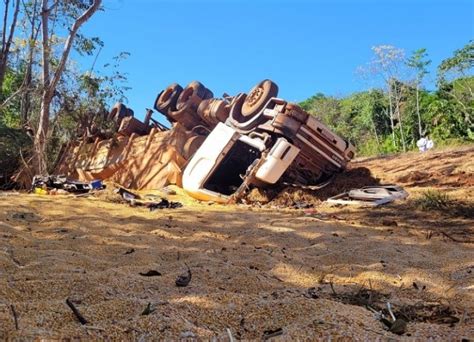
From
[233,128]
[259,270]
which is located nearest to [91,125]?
[233,128]

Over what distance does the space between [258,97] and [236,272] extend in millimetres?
6038

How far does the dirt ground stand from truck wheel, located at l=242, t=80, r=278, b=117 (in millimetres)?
2943

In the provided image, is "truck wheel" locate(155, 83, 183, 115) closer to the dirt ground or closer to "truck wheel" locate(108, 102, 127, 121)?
"truck wheel" locate(108, 102, 127, 121)

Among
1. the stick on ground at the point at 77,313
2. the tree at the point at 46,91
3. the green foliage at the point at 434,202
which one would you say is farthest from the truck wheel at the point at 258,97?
the stick on ground at the point at 77,313

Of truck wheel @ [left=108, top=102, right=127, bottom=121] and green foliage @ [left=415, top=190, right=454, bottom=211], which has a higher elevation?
green foliage @ [left=415, top=190, right=454, bottom=211]

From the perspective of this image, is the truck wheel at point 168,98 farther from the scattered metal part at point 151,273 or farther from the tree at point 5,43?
the scattered metal part at point 151,273

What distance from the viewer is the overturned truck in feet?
23.9

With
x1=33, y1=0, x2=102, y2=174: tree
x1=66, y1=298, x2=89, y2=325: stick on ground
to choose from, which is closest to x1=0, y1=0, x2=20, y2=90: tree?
x1=33, y1=0, x2=102, y2=174: tree

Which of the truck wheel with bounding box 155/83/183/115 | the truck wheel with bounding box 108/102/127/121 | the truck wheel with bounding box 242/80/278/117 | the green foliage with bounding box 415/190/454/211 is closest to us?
the green foliage with bounding box 415/190/454/211

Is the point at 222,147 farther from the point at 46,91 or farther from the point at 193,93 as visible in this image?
the point at 46,91

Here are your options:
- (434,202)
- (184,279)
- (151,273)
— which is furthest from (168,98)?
(184,279)

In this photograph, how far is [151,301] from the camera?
1.97m

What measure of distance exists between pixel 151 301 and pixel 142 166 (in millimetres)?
7995

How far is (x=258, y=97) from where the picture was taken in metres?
8.38
